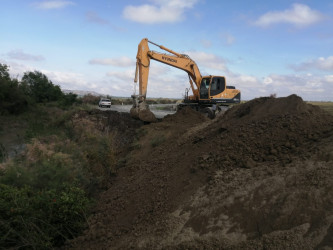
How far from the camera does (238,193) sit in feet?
14.5

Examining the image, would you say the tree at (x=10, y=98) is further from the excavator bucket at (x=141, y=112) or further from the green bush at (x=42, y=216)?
the green bush at (x=42, y=216)

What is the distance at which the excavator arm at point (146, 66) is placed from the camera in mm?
15188

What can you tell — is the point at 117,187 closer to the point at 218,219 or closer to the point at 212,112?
the point at 218,219

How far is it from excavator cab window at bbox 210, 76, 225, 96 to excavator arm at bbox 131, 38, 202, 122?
1.12 meters

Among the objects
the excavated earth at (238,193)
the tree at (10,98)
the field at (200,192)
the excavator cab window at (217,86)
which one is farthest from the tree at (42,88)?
the excavated earth at (238,193)

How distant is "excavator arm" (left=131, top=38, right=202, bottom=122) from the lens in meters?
15.2

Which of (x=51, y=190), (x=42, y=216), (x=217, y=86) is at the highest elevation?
(x=217, y=86)

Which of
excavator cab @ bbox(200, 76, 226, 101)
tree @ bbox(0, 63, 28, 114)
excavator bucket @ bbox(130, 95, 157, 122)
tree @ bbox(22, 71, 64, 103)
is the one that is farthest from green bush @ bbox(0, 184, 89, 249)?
tree @ bbox(22, 71, 64, 103)

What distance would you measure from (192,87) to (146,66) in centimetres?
377

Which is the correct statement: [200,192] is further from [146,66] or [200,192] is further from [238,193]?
[146,66]

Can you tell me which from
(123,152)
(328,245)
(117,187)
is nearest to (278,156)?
(328,245)

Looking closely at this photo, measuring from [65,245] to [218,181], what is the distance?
302 cm

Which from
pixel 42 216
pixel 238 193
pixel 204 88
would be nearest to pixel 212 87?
pixel 204 88

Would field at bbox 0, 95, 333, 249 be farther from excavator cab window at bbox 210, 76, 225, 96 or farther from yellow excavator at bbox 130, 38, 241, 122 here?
excavator cab window at bbox 210, 76, 225, 96
